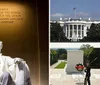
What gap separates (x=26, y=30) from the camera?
476cm

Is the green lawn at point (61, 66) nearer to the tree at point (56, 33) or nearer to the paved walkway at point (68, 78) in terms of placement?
the paved walkway at point (68, 78)

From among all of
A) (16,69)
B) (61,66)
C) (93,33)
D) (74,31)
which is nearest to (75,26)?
(74,31)

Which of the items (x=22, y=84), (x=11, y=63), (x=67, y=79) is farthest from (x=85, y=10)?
(x=22, y=84)

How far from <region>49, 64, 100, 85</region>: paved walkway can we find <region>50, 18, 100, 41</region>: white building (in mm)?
711

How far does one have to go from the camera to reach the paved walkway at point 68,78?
4.94 meters

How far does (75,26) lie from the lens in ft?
15.6

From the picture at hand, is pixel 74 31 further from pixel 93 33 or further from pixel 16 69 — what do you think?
pixel 16 69

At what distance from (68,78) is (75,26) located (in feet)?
3.46

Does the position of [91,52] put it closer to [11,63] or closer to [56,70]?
[56,70]

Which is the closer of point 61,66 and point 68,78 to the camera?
point 61,66

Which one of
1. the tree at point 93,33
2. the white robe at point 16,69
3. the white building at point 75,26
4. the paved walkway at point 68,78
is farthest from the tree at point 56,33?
the white robe at point 16,69

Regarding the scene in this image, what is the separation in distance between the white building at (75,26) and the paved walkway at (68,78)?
28.0 inches

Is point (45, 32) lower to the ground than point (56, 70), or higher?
higher

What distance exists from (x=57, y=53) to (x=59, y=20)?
2.10ft
